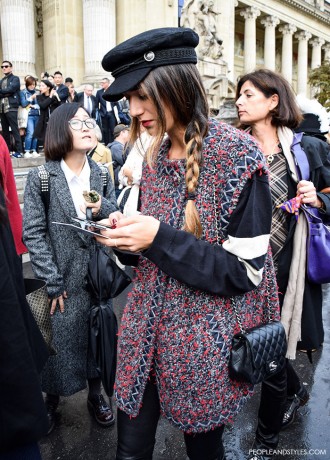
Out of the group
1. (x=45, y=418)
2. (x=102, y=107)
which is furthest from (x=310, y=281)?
(x=102, y=107)

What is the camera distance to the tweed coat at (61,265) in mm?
2779

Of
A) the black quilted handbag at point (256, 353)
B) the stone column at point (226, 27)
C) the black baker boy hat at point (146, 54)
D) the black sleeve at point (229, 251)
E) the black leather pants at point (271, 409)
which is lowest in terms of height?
the black leather pants at point (271, 409)

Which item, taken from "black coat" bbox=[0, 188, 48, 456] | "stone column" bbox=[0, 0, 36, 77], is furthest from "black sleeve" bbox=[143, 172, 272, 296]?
"stone column" bbox=[0, 0, 36, 77]

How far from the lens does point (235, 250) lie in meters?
1.57

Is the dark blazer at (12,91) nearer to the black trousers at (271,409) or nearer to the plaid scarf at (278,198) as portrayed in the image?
the plaid scarf at (278,198)

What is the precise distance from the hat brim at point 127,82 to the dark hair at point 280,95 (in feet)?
4.81

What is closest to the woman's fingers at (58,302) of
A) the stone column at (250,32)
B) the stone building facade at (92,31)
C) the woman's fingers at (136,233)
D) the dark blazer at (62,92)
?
the woman's fingers at (136,233)

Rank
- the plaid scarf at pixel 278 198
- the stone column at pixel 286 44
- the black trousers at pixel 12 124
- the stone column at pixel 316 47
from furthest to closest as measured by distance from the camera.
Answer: the stone column at pixel 316 47 → the stone column at pixel 286 44 → the black trousers at pixel 12 124 → the plaid scarf at pixel 278 198

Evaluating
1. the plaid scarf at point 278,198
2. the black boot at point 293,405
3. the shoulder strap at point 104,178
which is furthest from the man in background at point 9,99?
the black boot at point 293,405

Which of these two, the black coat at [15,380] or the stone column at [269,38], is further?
the stone column at [269,38]

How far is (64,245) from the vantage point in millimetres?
2846

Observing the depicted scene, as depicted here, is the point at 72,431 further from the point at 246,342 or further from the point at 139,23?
the point at 139,23

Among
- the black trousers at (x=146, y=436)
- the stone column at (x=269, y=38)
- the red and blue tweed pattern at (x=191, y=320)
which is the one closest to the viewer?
the red and blue tweed pattern at (x=191, y=320)

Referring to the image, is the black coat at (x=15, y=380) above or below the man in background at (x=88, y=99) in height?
below
